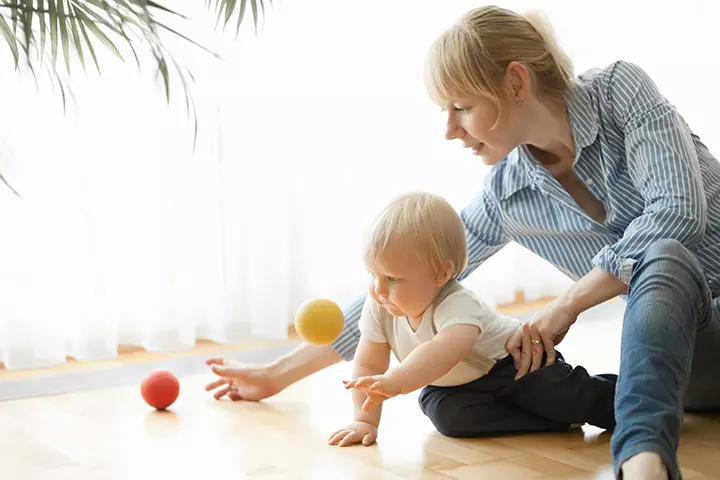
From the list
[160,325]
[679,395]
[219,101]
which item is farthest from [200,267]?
[679,395]

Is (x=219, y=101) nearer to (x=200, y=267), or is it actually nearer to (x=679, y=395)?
(x=200, y=267)

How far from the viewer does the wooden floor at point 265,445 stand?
1.34 m

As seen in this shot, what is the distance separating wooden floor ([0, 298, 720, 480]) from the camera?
1.34 m

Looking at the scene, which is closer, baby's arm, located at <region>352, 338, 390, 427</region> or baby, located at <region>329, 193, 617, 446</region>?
baby, located at <region>329, 193, 617, 446</region>

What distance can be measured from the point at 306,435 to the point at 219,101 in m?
1.11

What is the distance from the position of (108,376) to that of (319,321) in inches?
26.9

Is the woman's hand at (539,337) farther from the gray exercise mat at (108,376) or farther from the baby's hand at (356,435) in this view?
the gray exercise mat at (108,376)

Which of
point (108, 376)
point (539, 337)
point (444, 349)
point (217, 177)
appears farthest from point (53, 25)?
point (217, 177)


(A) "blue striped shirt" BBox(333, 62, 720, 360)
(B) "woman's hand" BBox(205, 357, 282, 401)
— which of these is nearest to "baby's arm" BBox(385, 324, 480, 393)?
(A) "blue striped shirt" BBox(333, 62, 720, 360)

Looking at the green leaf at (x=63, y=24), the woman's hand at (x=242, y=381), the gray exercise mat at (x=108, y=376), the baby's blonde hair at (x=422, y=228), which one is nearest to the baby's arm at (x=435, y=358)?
the baby's blonde hair at (x=422, y=228)

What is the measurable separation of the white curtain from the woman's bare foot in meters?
1.42

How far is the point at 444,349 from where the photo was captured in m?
1.41

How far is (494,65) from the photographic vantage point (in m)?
1.49

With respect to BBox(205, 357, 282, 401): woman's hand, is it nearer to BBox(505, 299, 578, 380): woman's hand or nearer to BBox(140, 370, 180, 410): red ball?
BBox(140, 370, 180, 410): red ball
